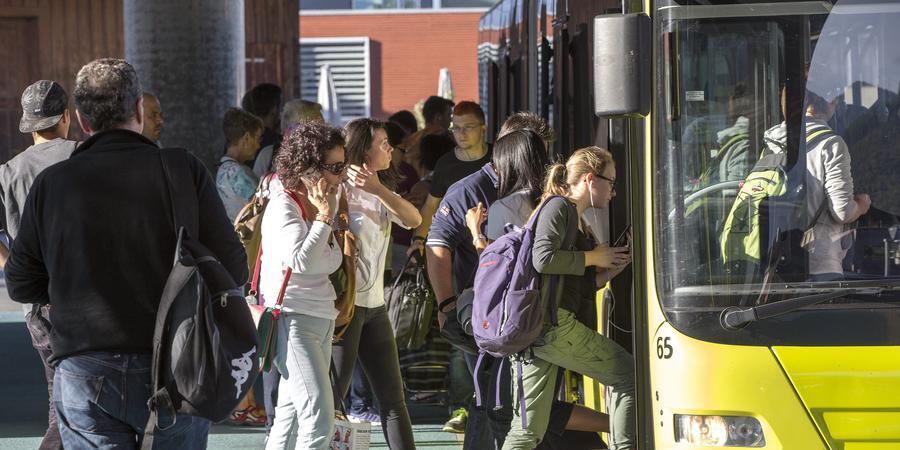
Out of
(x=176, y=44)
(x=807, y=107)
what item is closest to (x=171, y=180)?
(x=807, y=107)

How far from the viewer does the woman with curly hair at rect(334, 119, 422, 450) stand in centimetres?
638

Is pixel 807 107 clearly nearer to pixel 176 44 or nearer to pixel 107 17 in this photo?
pixel 176 44

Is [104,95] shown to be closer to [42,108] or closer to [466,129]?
[42,108]

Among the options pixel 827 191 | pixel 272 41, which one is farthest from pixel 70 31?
pixel 827 191

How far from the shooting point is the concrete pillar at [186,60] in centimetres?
1120

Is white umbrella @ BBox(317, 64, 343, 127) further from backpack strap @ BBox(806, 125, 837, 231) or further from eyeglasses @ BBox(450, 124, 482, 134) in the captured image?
backpack strap @ BBox(806, 125, 837, 231)

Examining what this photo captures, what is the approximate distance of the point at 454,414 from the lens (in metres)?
8.27

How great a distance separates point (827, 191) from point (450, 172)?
3.63 m

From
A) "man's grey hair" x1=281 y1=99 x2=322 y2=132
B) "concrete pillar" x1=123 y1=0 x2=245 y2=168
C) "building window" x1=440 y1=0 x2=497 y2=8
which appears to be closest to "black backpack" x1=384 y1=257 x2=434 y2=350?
"man's grey hair" x1=281 y1=99 x2=322 y2=132

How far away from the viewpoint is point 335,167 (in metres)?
5.96

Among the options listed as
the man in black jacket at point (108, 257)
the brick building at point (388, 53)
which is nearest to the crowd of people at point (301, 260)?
the man in black jacket at point (108, 257)

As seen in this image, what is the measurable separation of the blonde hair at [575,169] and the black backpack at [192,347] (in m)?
2.10

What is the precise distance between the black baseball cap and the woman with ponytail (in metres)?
2.05

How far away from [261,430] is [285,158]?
2.76 m
